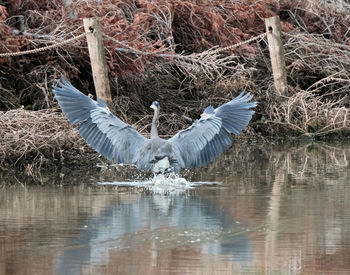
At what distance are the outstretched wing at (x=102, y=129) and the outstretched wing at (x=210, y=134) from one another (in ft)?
1.54

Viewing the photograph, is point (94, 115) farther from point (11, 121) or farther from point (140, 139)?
point (11, 121)

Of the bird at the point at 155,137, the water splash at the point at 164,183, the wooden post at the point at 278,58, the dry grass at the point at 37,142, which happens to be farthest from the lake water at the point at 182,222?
the wooden post at the point at 278,58

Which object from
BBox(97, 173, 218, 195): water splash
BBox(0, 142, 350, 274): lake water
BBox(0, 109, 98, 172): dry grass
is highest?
BBox(0, 109, 98, 172): dry grass

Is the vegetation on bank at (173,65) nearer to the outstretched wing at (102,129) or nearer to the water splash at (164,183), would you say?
the outstretched wing at (102,129)

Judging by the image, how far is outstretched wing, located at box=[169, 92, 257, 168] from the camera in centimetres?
1030

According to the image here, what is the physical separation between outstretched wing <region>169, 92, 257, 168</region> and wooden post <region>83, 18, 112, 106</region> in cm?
291

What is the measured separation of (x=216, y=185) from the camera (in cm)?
1002

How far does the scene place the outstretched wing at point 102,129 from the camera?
10.4m

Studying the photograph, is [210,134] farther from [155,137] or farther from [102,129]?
[102,129]

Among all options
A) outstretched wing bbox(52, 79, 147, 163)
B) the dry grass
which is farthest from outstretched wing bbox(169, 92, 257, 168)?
the dry grass

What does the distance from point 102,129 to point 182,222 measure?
2.99m

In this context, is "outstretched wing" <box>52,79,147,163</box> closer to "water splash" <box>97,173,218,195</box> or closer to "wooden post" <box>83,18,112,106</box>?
"water splash" <box>97,173,218,195</box>

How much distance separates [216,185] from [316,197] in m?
1.37

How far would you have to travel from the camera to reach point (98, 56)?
13125 millimetres
